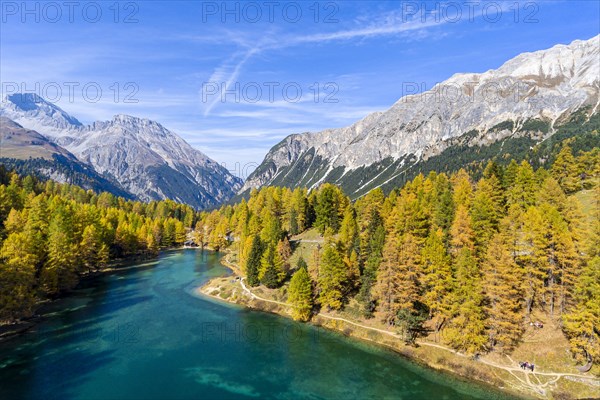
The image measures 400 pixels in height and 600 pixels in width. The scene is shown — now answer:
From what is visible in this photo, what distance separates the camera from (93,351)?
54.4m

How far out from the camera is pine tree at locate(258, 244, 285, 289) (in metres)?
85.0

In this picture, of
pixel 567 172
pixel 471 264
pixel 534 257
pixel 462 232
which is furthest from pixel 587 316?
pixel 567 172

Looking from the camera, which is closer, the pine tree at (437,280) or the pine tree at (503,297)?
the pine tree at (503,297)

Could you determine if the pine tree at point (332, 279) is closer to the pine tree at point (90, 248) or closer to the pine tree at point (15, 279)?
the pine tree at point (15, 279)

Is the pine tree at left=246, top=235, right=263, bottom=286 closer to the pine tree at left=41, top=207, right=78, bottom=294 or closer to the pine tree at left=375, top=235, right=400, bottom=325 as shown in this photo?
the pine tree at left=375, top=235, right=400, bottom=325

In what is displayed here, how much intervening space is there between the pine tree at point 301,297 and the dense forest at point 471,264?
0.67 feet

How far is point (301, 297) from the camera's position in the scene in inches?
2813

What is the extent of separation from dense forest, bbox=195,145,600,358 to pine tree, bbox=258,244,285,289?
24 centimetres

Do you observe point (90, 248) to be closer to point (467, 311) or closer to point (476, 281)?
point (467, 311)

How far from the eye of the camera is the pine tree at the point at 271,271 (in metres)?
85.0

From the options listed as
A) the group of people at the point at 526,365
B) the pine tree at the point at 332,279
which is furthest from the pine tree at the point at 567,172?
the pine tree at the point at 332,279

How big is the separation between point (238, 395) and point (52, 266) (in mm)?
57376

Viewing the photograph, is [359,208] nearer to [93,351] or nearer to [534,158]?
[93,351]

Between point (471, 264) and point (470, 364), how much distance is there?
14885 millimetres
